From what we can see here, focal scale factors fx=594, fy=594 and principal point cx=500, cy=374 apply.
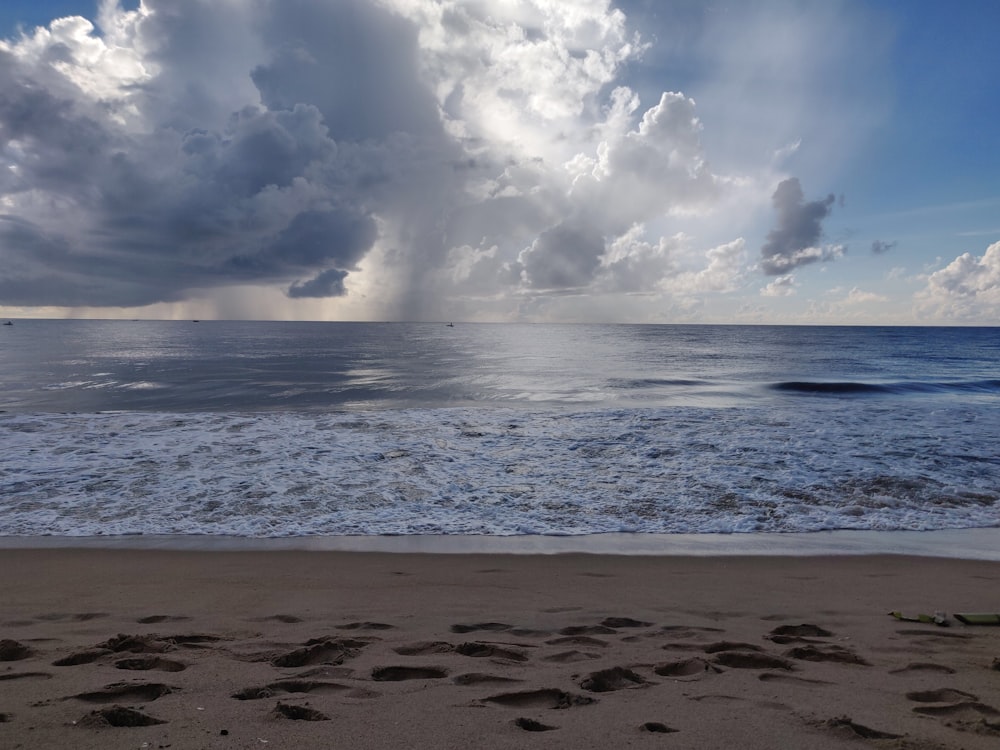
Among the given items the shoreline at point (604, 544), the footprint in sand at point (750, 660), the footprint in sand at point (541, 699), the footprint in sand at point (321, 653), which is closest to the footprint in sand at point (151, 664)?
the footprint in sand at point (321, 653)

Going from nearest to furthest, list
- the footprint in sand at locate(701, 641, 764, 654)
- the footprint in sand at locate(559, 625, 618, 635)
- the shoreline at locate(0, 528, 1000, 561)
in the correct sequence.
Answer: the footprint in sand at locate(701, 641, 764, 654)
the footprint in sand at locate(559, 625, 618, 635)
the shoreline at locate(0, 528, 1000, 561)

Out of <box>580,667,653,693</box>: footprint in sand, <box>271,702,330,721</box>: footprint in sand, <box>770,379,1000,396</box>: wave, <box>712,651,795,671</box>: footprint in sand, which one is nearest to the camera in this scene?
<box>271,702,330,721</box>: footprint in sand

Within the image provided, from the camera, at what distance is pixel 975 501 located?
10406 millimetres

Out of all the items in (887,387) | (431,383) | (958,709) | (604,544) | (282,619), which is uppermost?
(887,387)

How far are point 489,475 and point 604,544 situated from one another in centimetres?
407

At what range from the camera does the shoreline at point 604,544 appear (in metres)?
7.93

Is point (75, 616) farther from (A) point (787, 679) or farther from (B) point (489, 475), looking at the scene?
(B) point (489, 475)

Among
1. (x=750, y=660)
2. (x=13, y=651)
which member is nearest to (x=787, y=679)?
(x=750, y=660)

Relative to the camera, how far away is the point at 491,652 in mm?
4566

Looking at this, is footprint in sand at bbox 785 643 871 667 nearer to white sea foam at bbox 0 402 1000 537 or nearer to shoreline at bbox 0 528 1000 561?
shoreline at bbox 0 528 1000 561

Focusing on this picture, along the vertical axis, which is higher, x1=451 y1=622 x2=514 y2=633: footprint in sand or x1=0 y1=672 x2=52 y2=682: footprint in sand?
x1=0 y1=672 x2=52 y2=682: footprint in sand

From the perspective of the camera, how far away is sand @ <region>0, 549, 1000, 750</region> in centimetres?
328

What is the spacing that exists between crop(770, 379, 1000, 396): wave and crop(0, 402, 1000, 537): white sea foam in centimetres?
1181

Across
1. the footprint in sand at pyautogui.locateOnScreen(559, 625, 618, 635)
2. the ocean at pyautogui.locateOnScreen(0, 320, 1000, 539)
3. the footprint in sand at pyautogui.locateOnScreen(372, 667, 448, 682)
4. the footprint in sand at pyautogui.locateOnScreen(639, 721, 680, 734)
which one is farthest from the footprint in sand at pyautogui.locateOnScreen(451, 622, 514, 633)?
the ocean at pyautogui.locateOnScreen(0, 320, 1000, 539)
